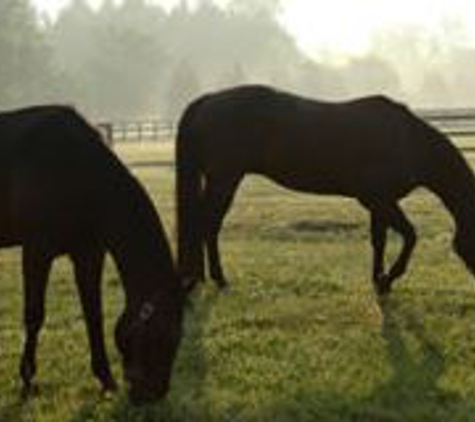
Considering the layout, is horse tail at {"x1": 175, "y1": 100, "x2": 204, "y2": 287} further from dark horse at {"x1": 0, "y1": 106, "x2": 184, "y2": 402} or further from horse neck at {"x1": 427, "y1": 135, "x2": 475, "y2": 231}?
dark horse at {"x1": 0, "y1": 106, "x2": 184, "y2": 402}

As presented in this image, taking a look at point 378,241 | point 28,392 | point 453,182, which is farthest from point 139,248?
point 378,241

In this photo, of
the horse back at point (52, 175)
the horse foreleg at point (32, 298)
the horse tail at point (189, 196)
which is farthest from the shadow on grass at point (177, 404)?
the horse tail at point (189, 196)

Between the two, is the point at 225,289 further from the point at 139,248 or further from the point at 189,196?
the point at 139,248

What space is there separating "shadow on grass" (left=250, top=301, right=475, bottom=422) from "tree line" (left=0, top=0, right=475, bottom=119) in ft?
235

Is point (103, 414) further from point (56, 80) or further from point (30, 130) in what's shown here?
point (56, 80)

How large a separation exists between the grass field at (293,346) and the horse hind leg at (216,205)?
0.24 metres

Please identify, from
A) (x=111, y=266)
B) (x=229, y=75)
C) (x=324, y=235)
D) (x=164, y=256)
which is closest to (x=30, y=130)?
(x=164, y=256)

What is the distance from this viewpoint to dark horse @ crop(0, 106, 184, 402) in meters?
6.82

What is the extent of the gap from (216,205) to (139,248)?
4360mm

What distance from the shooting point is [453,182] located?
1048 centimetres

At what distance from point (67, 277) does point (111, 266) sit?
926mm

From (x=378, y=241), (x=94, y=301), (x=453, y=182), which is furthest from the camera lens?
(x=378, y=241)

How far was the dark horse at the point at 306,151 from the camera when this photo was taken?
1110cm

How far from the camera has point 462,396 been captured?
7.41 metres
